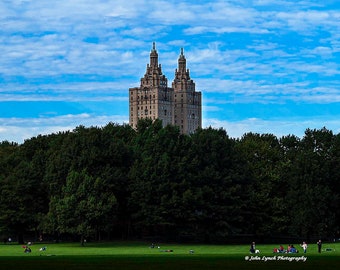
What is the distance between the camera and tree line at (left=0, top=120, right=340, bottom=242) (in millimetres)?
97500

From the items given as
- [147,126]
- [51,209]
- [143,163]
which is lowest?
[51,209]

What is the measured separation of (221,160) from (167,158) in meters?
8.43

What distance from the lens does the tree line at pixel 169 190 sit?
320 feet

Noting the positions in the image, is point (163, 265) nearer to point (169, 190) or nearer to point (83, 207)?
point (83, 207)

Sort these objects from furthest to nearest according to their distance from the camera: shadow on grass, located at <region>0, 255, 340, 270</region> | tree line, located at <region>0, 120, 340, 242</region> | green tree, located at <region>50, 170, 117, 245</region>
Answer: tree line, located at <region>0, 120, 340, 242</region> < green tree, located at <region>50, 170, 117, 245</region> < shadow on grass, located at <region>0, 255, 340, 270</region>

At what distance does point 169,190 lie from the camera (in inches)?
3959

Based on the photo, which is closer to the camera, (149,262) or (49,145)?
(149,262)

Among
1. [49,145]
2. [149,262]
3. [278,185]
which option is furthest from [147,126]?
[149,262]

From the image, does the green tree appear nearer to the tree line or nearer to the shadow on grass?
the tree line

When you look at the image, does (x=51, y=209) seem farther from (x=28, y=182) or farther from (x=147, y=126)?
(x=147, y=126)

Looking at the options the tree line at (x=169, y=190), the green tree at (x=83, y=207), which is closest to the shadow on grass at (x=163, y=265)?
the green tree at (x=83, y=207)

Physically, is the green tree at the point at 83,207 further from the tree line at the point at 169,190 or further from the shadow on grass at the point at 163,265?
the shadow on grass at the point at 163,265

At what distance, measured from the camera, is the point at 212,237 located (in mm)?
106625

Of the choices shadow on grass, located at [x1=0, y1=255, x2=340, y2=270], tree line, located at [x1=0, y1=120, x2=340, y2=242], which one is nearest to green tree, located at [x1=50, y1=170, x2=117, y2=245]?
tree line, located at [x1=0, y1=120, x2=340, y2=242]
